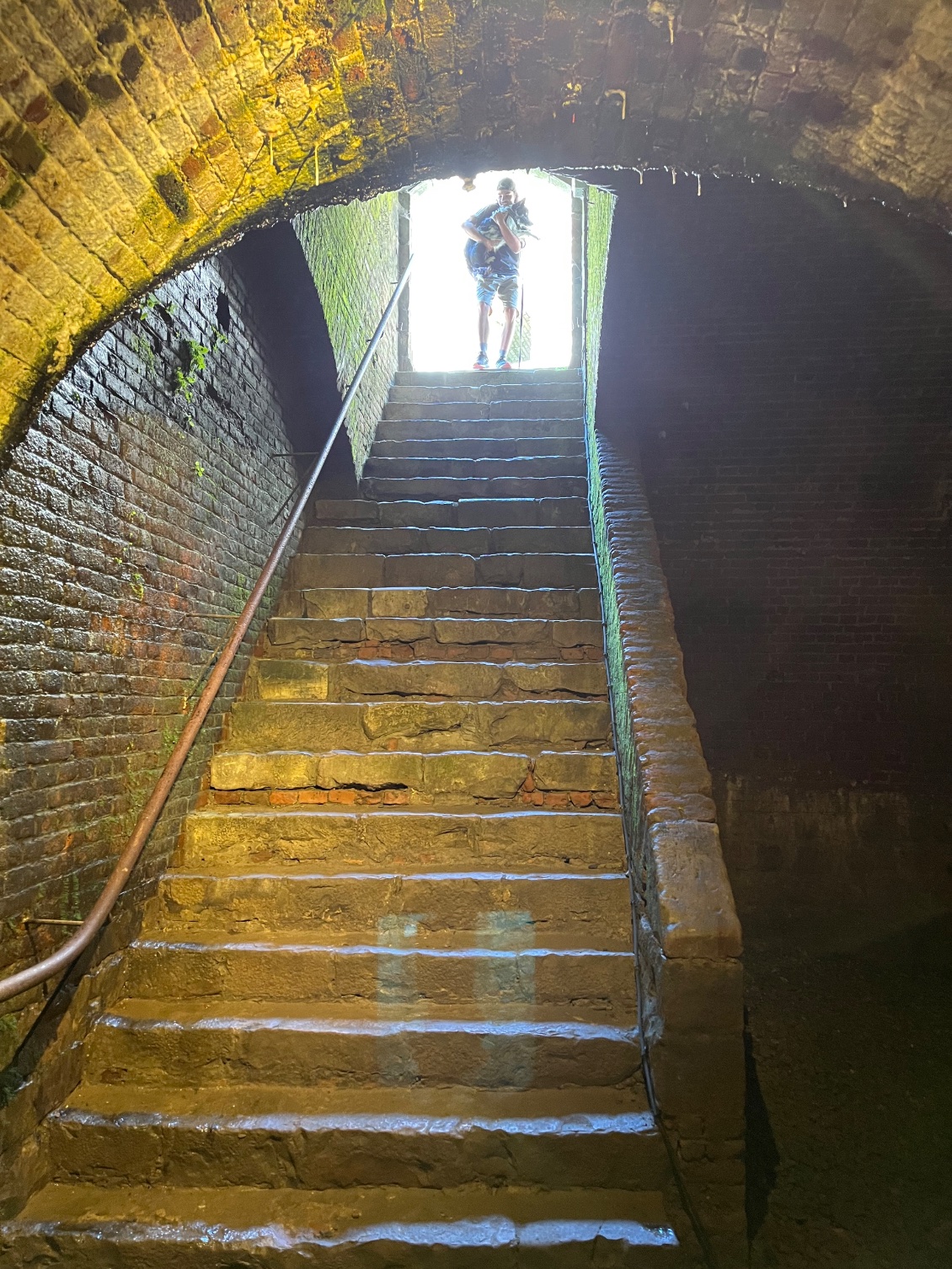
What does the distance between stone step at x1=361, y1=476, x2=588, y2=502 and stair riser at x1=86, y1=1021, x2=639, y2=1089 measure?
13.0 ft

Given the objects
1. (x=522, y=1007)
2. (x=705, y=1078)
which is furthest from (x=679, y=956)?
(x=522, y=1007)

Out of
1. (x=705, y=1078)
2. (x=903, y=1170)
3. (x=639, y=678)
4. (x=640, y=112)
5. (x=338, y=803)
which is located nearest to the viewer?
(x=640, y=112)

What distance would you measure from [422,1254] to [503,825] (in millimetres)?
1610

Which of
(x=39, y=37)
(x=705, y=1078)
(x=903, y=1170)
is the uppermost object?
(x=39, y=37)

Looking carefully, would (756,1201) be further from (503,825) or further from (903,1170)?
(503,825)

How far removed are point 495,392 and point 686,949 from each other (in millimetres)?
6041

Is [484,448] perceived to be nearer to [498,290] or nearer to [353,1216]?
[498,290]

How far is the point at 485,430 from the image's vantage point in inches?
262

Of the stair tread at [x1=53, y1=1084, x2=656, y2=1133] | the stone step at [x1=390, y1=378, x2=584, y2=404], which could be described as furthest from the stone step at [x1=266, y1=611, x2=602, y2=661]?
the stone step at [x1=390, y1=378, x2=584, y2=404]

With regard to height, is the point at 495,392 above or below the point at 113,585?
above

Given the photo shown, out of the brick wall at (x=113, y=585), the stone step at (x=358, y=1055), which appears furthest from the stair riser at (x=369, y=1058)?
the brick wall at (x=113, y=585)

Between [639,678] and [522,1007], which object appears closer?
[522,1007]

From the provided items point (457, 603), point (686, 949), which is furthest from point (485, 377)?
point (686, 949)

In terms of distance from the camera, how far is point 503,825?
11.3 ft
